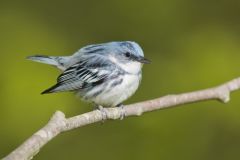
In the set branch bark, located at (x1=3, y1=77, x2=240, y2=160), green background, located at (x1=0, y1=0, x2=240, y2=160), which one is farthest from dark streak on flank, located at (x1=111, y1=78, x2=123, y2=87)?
green background, located at (x1=0, y1=0, x2=240, y2=160)

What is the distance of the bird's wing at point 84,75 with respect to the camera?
354cm

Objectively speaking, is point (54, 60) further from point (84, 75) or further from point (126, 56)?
point (126, 56)

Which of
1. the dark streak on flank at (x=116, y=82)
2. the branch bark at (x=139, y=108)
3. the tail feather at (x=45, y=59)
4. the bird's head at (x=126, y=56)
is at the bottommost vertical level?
the branch bark at (x=139, y=108)

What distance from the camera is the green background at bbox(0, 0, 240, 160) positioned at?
412cm

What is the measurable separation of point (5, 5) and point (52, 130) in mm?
2276

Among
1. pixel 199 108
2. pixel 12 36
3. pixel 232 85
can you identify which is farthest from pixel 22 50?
pixel 232 85

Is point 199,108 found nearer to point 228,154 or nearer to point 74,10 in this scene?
point 228,154

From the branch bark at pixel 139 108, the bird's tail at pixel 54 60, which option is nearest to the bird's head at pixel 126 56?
the bird's tail at pixel 54 60

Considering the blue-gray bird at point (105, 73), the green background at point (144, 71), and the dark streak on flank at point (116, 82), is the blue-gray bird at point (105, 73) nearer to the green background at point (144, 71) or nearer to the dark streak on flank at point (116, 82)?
the dark streak on flank at point (116, 82)

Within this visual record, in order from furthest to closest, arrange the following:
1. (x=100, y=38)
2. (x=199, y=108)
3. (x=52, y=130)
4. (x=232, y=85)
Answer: (x=100, y=38)
(x=199, y=108)
(x=232, y=85)
(x=52, y=130)

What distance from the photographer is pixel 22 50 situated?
14.1ft

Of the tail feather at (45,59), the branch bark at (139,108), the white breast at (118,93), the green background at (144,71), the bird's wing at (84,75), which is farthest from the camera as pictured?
the green background at (144,71)

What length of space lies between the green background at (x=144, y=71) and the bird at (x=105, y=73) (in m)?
0.51

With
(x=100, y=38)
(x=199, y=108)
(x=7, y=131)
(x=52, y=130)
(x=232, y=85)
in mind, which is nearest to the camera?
(x=52, y=130)
